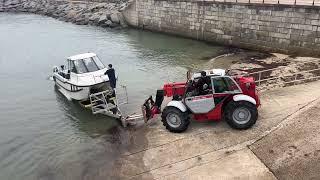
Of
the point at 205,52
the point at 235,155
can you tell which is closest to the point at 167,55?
the point at 205,52

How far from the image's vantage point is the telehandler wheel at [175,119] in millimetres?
11805

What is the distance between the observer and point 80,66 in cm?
1712

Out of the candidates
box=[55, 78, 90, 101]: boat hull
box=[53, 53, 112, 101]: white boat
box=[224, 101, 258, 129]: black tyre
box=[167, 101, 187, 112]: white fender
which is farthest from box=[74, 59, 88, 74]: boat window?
box=[224, 101, 258, 129]: black tyre

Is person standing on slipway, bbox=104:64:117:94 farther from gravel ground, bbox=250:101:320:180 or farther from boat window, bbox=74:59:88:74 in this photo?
gravel ground, bbox=250:101:320:180

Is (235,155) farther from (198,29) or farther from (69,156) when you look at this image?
(198,29)

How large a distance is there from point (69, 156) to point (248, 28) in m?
17.2

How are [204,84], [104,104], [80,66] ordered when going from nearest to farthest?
[204,84], [104,104], [80,66]

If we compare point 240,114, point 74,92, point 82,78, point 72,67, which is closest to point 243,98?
point 240,114

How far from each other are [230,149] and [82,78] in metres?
8.45

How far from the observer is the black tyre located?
1128 centimetres

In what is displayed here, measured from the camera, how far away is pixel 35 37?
Answer: 34.4m

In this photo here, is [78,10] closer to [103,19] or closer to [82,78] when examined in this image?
[103,19]

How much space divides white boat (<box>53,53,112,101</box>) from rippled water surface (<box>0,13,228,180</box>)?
714mm

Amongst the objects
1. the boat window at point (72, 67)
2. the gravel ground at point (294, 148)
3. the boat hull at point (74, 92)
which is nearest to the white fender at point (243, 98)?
the gravel ground at point (294, 148)
